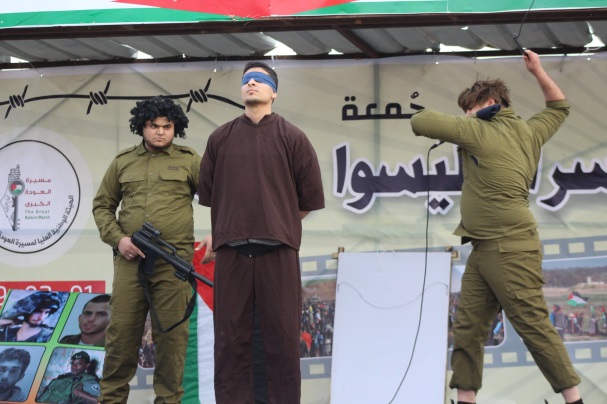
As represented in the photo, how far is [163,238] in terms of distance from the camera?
5656 millimetres

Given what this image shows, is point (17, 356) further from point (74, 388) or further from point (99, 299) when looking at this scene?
point (99, 299)

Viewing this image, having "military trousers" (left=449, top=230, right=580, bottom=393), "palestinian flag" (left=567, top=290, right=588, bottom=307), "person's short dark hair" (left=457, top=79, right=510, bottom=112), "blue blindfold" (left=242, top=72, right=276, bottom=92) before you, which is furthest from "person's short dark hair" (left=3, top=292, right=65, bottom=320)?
"palestinian flag" (left=567, top=290, right=588, bottom=307)

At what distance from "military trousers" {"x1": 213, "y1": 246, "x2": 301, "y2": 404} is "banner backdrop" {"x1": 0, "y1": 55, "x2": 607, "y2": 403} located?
6.70ft

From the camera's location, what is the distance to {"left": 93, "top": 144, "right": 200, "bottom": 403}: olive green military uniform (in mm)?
5637

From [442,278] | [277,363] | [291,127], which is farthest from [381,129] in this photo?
[277,363]

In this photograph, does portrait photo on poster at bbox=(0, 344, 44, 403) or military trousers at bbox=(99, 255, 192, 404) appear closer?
military trousers at bbox=(99, 255, 192, 404)

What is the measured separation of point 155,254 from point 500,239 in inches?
79.6

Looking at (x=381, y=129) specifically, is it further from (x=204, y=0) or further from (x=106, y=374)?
(x=106, y=374)

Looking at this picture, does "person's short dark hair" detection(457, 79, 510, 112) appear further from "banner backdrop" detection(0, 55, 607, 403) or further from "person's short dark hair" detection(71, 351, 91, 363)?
"person's short dark hair" detection(71, 351, 91, 363)

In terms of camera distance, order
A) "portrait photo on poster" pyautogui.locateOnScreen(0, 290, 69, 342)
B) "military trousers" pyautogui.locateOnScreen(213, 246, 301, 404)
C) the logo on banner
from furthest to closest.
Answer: the logo on banner < "portrait photo on poster" pyautogui.locateOnScreen(0, 290, 69, 342) < "military trousers" pyautogui.locateOnScreen(213, 246, 301, 404)

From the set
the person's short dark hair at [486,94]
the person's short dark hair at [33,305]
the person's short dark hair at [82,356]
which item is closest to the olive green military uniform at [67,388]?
the person's short dark hair at [82,356]

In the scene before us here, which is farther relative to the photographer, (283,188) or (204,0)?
(204,0)

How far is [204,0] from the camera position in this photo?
226 inches

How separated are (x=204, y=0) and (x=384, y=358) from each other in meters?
2.76
